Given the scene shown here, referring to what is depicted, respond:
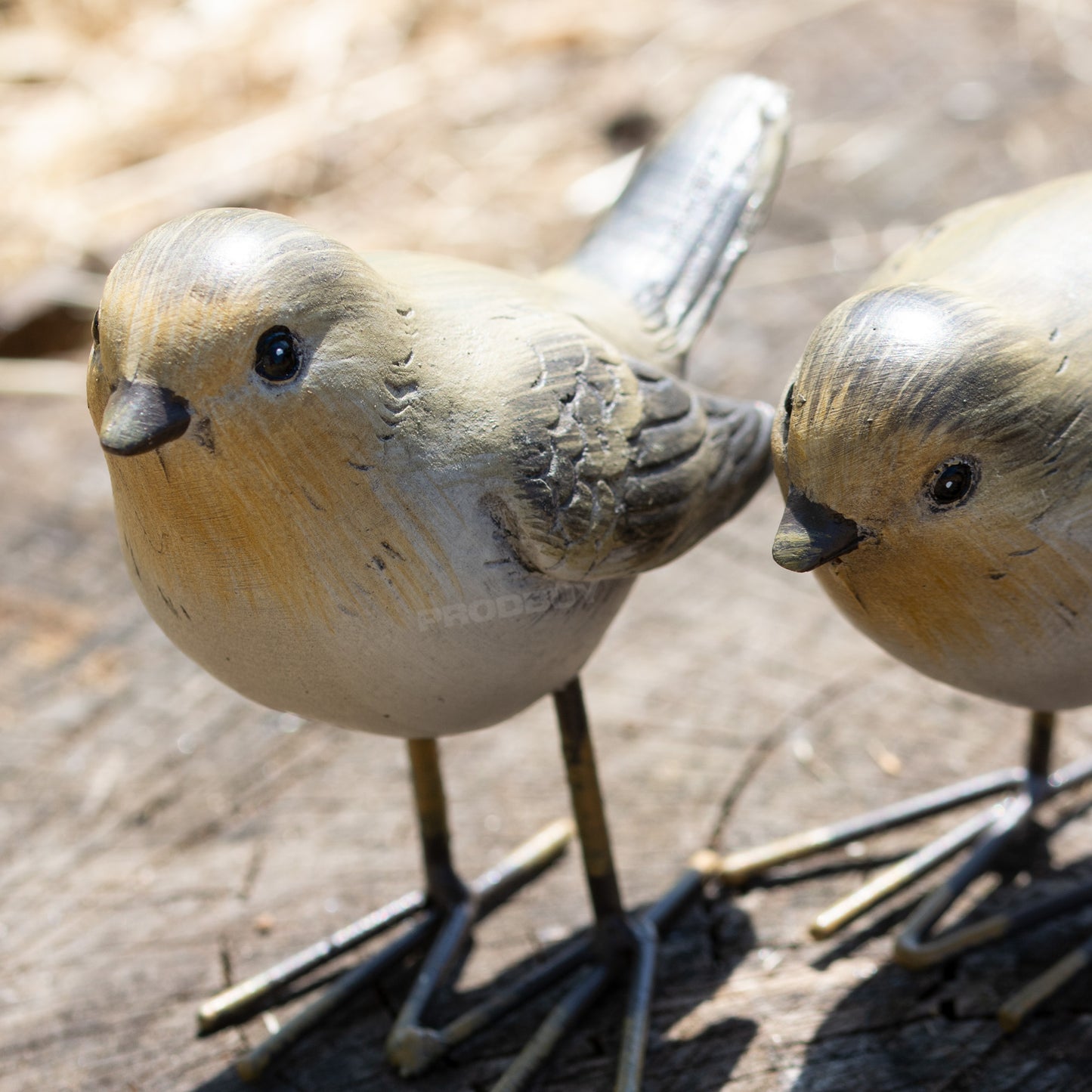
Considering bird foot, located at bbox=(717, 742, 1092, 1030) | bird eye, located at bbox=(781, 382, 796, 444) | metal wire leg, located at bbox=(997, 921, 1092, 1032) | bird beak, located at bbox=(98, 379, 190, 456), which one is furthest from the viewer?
bird foot, located at bbox=(717, 742, 1092, 1030)

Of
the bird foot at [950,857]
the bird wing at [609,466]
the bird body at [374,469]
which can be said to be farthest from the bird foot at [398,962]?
the bird wing at [609,466]

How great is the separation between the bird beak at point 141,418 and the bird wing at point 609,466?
1.06ft

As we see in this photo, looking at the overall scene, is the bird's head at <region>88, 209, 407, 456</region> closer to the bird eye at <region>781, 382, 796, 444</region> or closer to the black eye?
the black eye

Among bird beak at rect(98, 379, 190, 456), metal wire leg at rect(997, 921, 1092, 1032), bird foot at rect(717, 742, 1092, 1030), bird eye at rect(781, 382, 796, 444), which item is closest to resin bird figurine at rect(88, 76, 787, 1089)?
bird beak at rect(98, 379, 190, 456)

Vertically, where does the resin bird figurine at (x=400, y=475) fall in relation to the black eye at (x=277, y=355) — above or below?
below

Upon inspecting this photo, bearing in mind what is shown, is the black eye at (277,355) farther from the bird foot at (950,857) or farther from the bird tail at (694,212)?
the bird foot at (950,857)

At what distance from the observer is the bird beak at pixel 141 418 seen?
118cm

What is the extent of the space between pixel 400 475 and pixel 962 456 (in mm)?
522

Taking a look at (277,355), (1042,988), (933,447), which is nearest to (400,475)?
(277,355)

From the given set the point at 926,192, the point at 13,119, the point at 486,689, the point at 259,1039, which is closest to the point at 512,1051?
the point at 259,1039

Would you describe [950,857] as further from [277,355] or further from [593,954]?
[277,355]

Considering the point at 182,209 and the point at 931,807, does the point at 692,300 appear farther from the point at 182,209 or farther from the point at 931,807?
the point at 182,209

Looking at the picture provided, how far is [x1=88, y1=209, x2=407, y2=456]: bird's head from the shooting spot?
47.8 inches

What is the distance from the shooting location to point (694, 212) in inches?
71.9
